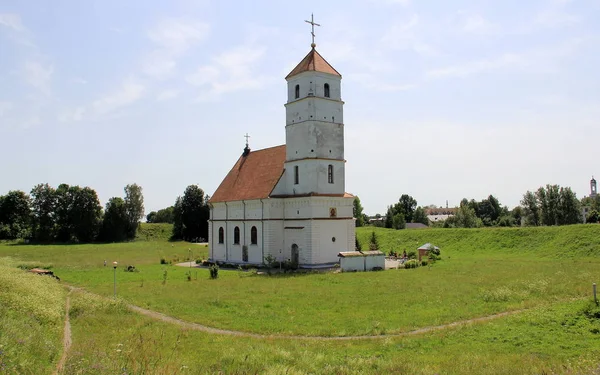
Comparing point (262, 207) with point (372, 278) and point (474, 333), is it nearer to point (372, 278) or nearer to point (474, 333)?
point (372, 278)

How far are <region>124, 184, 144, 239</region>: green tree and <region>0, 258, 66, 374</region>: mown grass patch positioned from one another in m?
66.5

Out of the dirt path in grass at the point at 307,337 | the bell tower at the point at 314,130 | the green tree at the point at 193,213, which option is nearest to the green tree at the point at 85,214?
the green tree at the point at 193,213

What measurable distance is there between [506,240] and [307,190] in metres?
22.7

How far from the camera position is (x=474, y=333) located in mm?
14906

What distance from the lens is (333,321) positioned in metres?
17.6

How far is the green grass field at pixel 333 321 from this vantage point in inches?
448

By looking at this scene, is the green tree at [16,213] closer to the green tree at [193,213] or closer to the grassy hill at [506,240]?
the green tree at [193,213]

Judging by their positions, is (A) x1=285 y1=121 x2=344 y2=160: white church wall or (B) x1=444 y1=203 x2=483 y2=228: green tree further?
(B) x1=444 y1=203 x2=483 y2=228: green tree

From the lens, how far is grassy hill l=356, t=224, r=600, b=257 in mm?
40750

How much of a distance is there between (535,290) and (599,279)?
5166mm

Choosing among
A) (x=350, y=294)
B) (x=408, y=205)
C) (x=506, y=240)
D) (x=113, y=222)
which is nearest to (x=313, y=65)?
(x=350, y=294)

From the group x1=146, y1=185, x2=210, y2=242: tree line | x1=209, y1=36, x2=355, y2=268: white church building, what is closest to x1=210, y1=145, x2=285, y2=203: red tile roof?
x1=209, y1=36, x2=355, y2=268: white church building

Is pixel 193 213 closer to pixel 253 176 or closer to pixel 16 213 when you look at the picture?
pixel 16 213

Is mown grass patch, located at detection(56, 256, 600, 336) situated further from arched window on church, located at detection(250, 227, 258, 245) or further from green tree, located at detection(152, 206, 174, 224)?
green tree, located at detection(152, 206, 174, 224)
